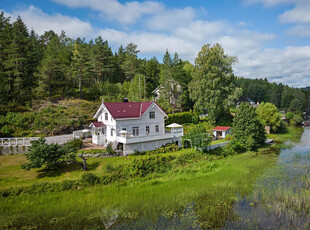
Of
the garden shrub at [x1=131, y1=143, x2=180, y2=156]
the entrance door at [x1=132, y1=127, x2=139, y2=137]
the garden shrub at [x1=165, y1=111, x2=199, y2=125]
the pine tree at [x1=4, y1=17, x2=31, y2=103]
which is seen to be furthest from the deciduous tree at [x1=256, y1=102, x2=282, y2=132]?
the pine tree at [x1=4, y1=17, x2=31, y2=103]

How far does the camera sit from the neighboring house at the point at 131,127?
2630 cm

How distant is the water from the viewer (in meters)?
11.9

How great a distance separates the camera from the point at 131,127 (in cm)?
2892

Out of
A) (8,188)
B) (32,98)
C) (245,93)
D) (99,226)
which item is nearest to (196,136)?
(99,226)

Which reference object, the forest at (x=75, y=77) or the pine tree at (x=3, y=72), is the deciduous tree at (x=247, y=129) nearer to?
the forest at (x=75, y=77)

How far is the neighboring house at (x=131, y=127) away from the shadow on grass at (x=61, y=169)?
5353 millimetres

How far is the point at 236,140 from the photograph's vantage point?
105 ft

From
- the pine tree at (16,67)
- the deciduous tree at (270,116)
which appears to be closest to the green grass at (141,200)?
the pine tree at (16,67)

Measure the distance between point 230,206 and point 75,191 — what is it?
1236cm

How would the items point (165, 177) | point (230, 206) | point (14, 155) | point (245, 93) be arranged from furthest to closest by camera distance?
point (245, 93) < point (14, 155) < point (165, 177) < point (230, 206)

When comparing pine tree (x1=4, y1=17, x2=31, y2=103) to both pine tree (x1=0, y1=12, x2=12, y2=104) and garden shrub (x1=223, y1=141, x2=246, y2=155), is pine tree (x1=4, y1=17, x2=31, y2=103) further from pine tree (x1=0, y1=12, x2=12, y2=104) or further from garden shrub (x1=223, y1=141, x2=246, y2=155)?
garden shrub (x1=223, y1=141, x2=246, y2=155)

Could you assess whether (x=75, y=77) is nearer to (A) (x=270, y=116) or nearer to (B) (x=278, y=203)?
(B) (x=278, y=203)

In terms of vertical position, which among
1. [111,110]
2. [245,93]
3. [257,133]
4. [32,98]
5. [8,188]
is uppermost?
[245,93]

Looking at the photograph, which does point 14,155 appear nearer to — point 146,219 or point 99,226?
point 99,226
